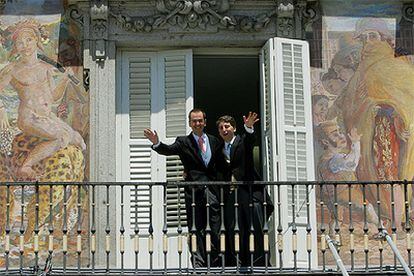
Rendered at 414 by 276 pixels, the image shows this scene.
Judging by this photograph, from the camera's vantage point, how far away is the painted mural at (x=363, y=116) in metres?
14.3

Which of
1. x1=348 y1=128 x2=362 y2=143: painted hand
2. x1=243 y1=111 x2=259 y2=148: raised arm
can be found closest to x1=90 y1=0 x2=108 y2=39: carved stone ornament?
x1=243 y1=111 x2=259 y2=148: raised arm

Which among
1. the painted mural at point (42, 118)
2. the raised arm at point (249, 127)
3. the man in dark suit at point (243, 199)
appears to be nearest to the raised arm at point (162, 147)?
the man in dark suit at point (243, 199)

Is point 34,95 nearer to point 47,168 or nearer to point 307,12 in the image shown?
point 47,168

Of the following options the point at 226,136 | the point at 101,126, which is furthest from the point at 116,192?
the point at 226,136

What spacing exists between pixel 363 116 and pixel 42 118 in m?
3.70

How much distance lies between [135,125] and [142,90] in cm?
42

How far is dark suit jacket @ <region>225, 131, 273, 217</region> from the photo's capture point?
13016 millimetres

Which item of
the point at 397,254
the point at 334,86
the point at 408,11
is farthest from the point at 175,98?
the point at 397,254

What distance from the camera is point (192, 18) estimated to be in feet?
47.3

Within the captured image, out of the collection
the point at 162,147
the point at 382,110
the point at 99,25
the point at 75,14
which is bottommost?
the point at 162,147

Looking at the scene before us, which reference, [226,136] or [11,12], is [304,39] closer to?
[226,136]

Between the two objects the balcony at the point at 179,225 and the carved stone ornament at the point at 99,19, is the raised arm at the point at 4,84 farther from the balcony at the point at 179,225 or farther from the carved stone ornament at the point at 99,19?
the carved stone ornament at the point at 99,19

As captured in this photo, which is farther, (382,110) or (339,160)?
(382,110)

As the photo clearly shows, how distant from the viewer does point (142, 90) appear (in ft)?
47.4
